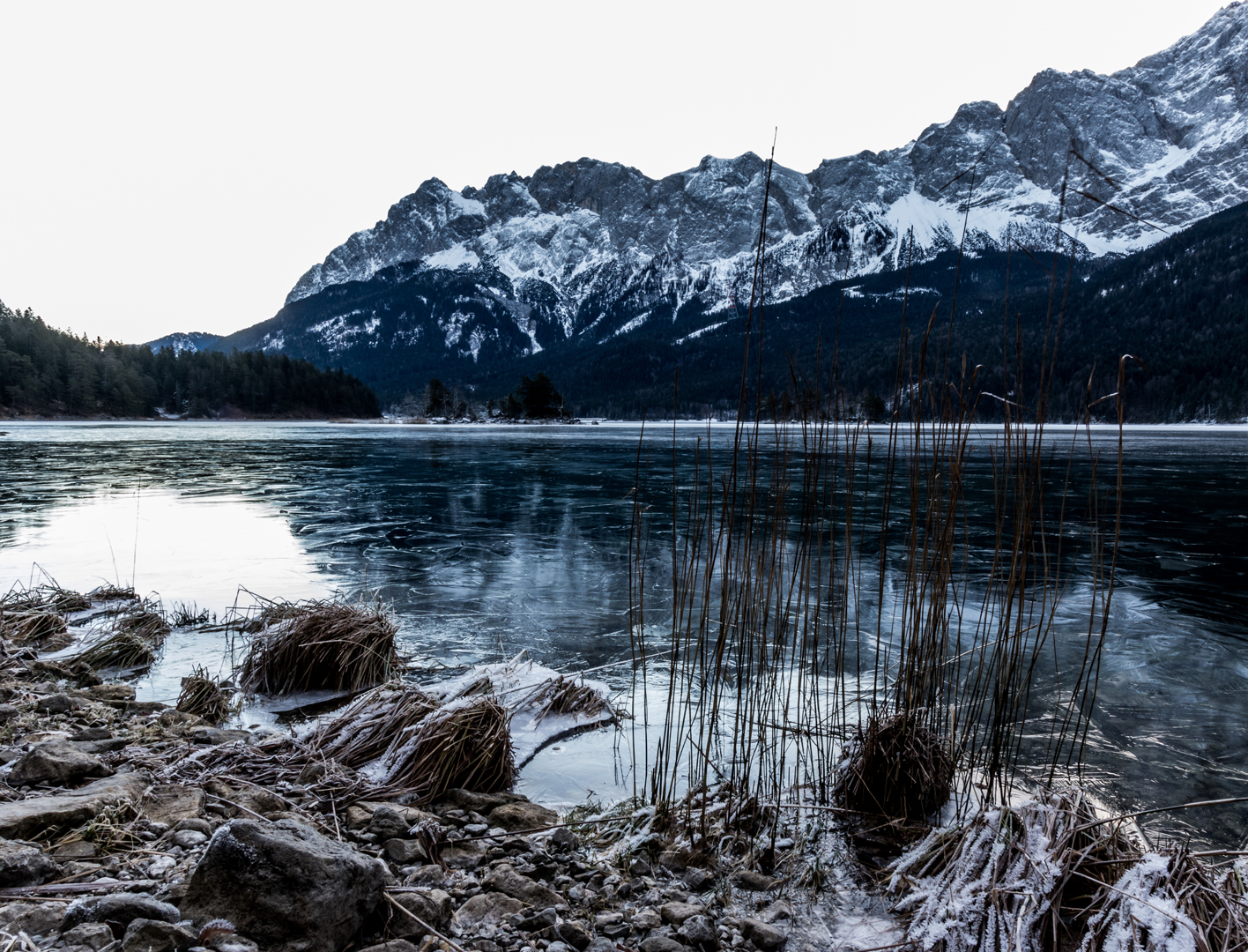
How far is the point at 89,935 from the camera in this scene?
1413 mm

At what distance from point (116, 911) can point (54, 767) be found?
3.85 ft

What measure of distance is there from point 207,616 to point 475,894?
179 inches

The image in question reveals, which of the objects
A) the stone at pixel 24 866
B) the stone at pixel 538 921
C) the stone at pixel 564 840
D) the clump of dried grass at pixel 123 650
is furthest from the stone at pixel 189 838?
the clump of dried grass at pixel 123 650

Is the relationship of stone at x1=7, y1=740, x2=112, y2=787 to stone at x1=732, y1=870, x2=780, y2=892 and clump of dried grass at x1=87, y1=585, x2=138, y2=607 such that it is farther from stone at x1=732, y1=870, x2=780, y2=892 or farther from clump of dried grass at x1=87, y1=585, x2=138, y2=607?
clump of dried grass at x1=87, y1=585, x2=138, y2=607

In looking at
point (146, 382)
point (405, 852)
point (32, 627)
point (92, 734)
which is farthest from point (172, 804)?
point (146, 382)

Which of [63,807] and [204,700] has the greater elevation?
[63,807]

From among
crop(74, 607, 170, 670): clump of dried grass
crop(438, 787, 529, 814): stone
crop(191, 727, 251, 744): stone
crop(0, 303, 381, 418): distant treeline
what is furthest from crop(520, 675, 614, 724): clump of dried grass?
crop(0, 303, 381, 418): distant treeline

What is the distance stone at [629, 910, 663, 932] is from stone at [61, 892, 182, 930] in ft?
3.72

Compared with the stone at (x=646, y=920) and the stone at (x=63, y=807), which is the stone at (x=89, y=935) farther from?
A: the stone at (x=646, y=920)

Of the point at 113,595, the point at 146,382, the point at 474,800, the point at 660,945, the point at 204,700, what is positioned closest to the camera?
the point at 660,945

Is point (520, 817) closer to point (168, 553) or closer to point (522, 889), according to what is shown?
point (522, 889)

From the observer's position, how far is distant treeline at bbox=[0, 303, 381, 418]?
6575 cm

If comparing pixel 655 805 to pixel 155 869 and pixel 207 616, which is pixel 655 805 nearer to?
pixel 155 869

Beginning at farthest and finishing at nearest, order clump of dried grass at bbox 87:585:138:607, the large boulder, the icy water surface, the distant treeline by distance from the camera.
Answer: the distant treeline
clump of dried grass at bbox 87:585:138:607
the icy water surface
the large boulder
